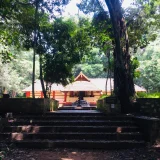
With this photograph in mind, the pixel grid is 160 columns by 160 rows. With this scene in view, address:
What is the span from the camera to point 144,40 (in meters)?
12.7

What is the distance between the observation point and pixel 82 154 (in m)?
5.26

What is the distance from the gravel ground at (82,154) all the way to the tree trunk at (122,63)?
3007 millimetres

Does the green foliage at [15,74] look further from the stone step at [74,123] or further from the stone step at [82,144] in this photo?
the stone step at [82,144]

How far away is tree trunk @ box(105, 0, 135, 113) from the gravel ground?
9.87ft

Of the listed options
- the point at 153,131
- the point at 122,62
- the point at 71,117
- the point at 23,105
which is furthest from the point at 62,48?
the point at 153,131

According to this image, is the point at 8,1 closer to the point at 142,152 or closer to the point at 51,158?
the point at 51,158

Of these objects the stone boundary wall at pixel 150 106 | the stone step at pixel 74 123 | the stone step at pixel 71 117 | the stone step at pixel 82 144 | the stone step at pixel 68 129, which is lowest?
the stone step at pixel 82 144

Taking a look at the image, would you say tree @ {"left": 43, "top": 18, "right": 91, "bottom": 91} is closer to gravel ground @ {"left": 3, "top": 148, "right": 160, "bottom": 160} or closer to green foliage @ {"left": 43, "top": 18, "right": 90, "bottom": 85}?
green foliage @ {"left": 43, "top": 18, "right": 90, "bottom": 85}

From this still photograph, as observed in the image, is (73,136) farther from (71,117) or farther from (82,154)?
(71,117)

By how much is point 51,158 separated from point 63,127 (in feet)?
6.17

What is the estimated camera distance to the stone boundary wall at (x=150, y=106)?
7531 mm

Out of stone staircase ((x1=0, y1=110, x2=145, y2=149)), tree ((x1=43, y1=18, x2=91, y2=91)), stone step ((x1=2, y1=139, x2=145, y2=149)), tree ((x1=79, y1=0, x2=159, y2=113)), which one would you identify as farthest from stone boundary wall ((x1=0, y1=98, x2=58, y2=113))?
tree ((x1=43, y1=18, x2=91, y2=91))

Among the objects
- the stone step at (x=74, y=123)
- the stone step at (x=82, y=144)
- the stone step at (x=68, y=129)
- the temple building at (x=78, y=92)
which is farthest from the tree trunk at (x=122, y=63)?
the temple building at (x=78, y=92)

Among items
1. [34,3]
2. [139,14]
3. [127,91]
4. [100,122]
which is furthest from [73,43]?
[100,122]
